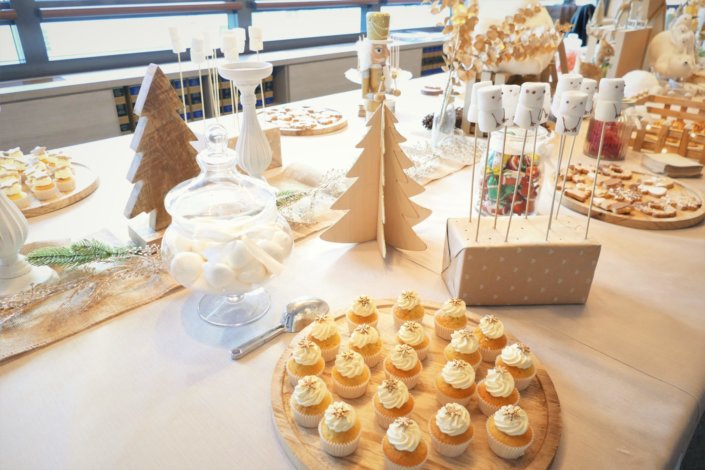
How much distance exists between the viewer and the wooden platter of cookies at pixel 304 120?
1.92 m

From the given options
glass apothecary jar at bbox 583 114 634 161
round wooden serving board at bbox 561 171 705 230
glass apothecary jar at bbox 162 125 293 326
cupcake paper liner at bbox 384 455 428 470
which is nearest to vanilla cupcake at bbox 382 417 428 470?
cupcake paper liner at bbox 384 455 428 470

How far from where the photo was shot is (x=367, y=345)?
791 mm

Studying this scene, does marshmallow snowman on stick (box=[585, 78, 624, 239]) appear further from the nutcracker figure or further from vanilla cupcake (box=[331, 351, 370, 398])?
the nutcracker figure

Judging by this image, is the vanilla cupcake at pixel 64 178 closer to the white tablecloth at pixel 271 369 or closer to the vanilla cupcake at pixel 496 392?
the white tablecloth at pixel 271 369

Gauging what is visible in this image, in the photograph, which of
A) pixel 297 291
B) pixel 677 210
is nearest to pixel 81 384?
pixel 297 291

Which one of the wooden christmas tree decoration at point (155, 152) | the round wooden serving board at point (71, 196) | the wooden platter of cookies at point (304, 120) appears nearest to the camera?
the wooden christmas tree decoration at point (155, 152)

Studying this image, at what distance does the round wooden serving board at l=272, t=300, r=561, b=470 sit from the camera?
64cm

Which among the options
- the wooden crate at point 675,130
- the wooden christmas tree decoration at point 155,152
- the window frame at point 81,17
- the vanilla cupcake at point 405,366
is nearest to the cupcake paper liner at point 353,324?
the vanilla cupcake at point 405,366

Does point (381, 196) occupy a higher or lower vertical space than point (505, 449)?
higher

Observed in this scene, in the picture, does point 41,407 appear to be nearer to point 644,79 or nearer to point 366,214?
point 366,214

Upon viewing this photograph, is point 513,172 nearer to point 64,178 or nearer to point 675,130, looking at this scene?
point 675,130

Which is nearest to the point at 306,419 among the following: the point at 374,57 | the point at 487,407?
the point at 487,407

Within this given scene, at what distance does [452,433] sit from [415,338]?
19 cm

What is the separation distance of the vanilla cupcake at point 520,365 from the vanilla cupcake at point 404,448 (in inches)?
7.6
